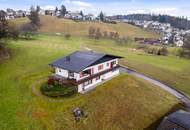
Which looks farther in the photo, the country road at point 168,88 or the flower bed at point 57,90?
the country road at point 168,88

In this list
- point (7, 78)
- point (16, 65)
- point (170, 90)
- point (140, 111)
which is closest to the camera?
point (140, 111)

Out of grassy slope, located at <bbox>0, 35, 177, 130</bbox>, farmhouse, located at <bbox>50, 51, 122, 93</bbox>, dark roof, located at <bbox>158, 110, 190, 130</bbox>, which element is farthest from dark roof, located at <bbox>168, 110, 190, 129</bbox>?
farmhouse, located at <bbox>50, 51, 122, 93</bbox>

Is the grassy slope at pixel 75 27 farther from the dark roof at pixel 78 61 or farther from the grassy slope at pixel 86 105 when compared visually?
the grassy slope at pixel 86 105

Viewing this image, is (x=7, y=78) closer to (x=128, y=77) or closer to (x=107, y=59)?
(x=107, y=59)

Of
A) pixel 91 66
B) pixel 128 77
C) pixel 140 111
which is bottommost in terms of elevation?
pixel 140 111

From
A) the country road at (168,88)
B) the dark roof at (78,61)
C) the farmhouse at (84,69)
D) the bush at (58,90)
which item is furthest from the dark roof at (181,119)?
the dark roof at (78,61)

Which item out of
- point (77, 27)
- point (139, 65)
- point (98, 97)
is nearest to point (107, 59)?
point (98, 97)
